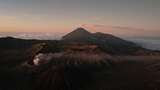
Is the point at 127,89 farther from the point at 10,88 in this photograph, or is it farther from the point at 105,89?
the point at 10,88

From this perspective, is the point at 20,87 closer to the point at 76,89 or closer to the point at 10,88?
the point at 10,88

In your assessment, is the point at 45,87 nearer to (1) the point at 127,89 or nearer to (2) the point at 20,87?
(2) the point at 20,87

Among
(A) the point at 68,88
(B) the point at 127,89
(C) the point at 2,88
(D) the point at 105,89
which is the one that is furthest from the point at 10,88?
(B) the point at 127,89

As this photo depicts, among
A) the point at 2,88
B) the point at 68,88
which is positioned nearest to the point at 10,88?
the point at 2,88

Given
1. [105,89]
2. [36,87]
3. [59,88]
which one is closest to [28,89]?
[36,87]

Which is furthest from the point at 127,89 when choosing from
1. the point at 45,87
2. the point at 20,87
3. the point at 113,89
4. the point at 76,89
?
the point at 20,87
